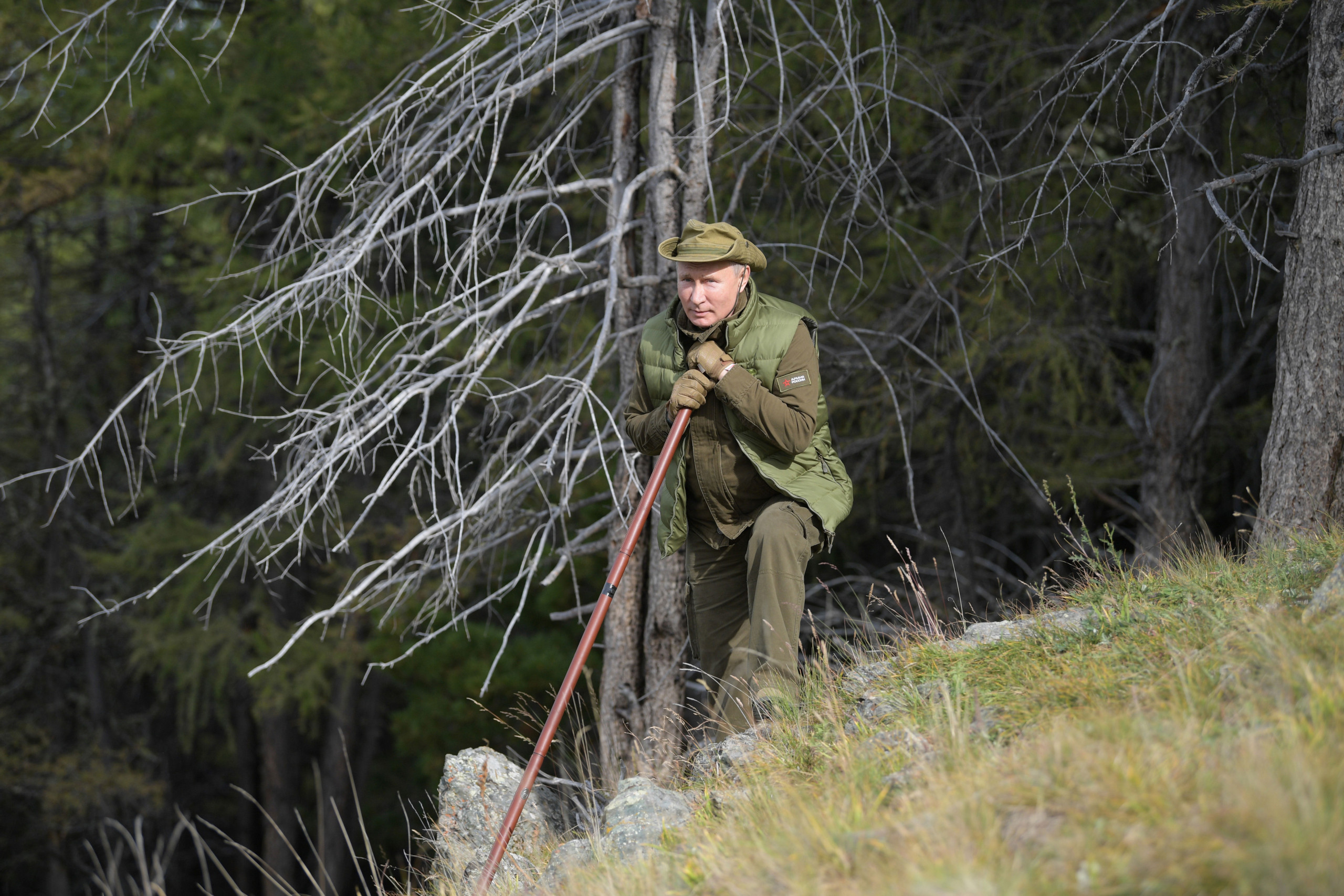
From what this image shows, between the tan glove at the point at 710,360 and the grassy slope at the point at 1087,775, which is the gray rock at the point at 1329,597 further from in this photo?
the tan glove at the point at 710,360

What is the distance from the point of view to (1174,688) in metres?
2.56

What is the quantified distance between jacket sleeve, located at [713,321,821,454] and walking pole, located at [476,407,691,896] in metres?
0.23

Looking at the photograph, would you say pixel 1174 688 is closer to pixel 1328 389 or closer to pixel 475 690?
pixel 1328 389

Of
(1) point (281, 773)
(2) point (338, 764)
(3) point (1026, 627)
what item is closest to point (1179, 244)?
(3) point (1026, 627)

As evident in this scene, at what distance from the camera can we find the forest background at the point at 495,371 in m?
6.18

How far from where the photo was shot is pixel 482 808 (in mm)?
3979

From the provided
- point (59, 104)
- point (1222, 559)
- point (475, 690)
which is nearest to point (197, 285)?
point (59, 104)

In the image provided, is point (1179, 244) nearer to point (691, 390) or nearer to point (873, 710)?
point (691, 390)

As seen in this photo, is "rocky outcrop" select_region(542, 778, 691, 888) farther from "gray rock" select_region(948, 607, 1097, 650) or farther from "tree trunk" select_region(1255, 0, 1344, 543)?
"tree trunk" select_region(1255, 0, 1344, 543)

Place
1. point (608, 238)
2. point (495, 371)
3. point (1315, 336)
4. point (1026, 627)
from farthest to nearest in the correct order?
point (495, 371)
point (608, 238)
point (1315, 336)
point (1026, 627)

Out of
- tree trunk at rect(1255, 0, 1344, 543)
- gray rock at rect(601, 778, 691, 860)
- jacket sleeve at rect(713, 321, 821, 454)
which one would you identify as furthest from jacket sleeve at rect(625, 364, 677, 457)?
tree trunk at rect(1255, 0, 1344, 543)

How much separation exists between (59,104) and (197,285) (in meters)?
3.20

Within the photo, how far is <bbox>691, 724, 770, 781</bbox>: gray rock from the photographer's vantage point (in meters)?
3.27

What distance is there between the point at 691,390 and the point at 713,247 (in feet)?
1.68
